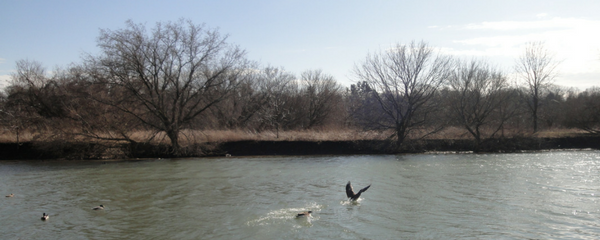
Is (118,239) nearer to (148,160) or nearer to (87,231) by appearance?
(87,231)

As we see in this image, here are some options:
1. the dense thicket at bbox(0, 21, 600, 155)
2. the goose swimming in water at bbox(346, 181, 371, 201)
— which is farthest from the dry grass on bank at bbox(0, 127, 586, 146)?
the goose swimming in water at bbox(346, 181, 371, 201)

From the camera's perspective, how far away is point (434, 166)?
70.1 ft

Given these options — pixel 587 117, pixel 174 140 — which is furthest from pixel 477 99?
pixel 174 140

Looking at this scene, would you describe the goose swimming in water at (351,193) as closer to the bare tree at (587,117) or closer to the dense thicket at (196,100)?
the dense thicket at (196,100)

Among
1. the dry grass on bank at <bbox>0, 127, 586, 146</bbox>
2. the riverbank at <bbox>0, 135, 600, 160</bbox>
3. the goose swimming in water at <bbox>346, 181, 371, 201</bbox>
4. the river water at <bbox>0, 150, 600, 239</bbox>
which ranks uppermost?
the dry grass on bank at <bbox>0, 127, 586, 146</bbox>

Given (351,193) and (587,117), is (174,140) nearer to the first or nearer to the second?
(351,193)

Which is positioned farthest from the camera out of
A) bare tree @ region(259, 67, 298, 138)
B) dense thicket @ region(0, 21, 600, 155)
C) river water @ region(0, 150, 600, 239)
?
bare tree @ region(259, 67, 298, 138)

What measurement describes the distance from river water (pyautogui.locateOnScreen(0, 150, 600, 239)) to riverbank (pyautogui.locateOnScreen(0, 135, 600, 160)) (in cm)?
629

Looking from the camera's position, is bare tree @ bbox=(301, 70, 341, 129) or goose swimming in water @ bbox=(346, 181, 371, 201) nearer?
goose swimming in water @ bbox=(346, 181, 371, 201)

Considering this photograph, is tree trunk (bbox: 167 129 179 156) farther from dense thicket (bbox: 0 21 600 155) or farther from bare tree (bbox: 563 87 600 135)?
bare tree (bbox: 563 87 600 135)

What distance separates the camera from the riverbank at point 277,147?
27750 millimetres

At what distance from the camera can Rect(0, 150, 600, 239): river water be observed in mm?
9555

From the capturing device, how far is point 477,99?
3238 centimetres

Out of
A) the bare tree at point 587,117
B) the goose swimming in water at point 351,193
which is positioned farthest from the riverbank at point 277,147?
the goose swimming in water at point 351,193
